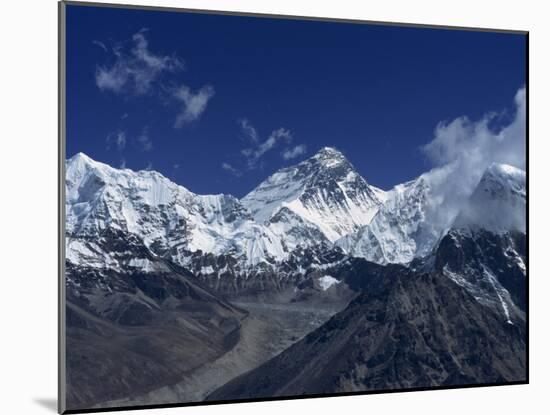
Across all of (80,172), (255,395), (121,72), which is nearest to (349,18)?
(121,72)

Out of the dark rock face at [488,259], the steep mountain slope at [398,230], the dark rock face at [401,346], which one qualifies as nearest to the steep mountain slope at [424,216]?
the steep mountain slope at [398,230]

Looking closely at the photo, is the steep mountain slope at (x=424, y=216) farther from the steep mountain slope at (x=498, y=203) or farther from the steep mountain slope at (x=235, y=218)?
the steep mountain slope at (x=235, y=218)

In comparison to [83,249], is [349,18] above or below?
above

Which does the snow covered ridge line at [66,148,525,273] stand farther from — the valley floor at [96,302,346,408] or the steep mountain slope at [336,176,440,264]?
the valley floor at [96,302,346,408]

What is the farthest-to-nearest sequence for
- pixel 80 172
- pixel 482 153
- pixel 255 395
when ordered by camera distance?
pixel 482 153
pixel 255 395
pixel 80 172

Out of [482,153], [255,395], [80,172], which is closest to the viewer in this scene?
[80,172]

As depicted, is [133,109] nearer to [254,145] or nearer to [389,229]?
[254,145]

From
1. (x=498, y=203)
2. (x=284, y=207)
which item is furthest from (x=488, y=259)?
(x=284, y=207)
